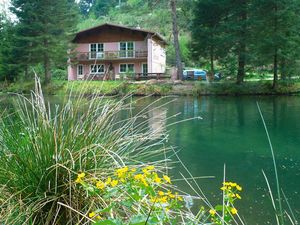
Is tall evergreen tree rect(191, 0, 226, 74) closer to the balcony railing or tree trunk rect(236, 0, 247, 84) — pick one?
tree trunk rect(236, 0, 247, 84)

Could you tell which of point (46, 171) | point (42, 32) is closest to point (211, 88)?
point (42, 32)

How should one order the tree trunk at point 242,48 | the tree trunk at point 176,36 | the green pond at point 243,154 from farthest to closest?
Answer: the tree trunk at point 176,36, the tree trunk at point 242,48, the green pond at point 243,154

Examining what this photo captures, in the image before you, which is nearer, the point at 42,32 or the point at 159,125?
the point at 159,125

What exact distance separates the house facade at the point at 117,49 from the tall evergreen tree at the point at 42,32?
3.31 metres

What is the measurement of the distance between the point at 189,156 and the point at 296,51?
1447cm

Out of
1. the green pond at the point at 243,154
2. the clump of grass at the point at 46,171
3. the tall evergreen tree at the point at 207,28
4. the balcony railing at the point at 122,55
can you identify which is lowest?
the green pond at the point at 243,154

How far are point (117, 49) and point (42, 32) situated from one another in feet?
21.8

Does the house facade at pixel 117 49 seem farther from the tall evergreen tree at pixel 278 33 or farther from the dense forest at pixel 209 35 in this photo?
the tall evergreen tree at pixel 278 33

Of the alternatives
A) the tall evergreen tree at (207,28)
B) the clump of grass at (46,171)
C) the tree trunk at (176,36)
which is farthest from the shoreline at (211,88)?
the clump of grass at (46,171)

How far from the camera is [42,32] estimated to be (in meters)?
26.4

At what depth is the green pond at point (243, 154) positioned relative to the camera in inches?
161

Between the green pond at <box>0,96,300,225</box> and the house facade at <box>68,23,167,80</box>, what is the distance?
62.9 ft

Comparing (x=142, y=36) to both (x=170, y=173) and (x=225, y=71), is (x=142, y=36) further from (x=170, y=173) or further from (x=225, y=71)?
(x=170, y=173)

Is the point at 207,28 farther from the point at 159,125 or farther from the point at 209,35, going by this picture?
the point at 159,125
